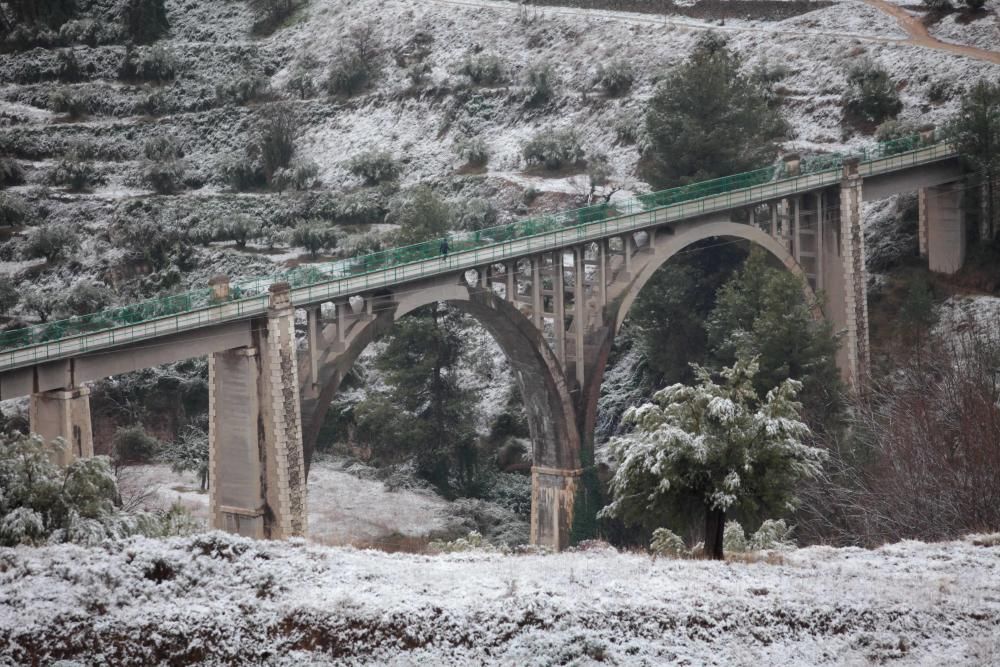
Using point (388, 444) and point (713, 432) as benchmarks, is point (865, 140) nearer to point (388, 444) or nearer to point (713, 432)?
point (388, 444)

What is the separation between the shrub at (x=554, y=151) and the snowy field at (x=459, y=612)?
184ft

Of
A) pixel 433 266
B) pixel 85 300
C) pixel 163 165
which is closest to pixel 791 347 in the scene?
pixel 433 266

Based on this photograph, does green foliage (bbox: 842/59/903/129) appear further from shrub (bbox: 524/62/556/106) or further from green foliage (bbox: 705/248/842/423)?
green foliage (bbox: 705/248/842/423)

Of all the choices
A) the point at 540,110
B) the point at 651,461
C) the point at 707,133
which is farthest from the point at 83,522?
the point at 540,110

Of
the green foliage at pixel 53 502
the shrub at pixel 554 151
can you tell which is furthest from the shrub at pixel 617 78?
the green foliage at pixel 53 502

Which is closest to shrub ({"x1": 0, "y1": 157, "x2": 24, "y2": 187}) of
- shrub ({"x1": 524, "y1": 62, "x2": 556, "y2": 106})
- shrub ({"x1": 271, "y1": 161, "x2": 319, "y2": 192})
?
shrub ({"x1": 271, "y1": 161, "x2": 319, "y2": 192})

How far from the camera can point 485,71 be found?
8850 cm

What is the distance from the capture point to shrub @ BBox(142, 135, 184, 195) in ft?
265

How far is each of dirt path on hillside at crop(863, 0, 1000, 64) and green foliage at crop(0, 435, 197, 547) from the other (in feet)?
204

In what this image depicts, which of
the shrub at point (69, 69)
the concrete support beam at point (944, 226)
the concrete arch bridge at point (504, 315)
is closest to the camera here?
the concrete arch bridge at point (504, 315)

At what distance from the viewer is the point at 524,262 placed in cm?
4903

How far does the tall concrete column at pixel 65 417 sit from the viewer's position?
3509cm

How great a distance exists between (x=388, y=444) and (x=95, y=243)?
24.6m

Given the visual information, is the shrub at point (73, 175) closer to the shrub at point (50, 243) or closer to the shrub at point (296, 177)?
the shrub at point (50, 243)
